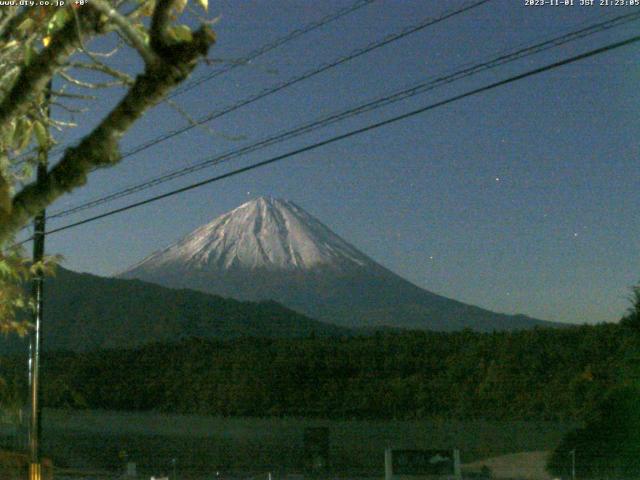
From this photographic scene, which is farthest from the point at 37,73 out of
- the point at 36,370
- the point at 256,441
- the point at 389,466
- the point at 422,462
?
the point at 256,441

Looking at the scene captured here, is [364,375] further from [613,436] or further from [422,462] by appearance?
[422,462]

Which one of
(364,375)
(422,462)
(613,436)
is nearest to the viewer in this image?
(422,462)

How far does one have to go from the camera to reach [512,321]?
134 metres

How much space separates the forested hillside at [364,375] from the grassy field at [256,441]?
5.30 feet

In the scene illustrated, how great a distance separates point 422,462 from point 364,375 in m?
24.9

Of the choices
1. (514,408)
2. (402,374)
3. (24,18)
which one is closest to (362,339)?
(402,374)

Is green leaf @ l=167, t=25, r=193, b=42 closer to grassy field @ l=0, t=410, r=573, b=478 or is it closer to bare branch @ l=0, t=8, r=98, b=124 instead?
bare branch @ l=0, t=8, r=98, b=124

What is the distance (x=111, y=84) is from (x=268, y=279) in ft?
498

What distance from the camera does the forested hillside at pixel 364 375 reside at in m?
33.7

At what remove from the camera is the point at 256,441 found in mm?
33875

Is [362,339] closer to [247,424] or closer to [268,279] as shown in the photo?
[247,424]

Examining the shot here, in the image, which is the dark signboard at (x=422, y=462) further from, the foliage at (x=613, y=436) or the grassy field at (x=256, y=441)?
the grassy field at (x=256, y=441)

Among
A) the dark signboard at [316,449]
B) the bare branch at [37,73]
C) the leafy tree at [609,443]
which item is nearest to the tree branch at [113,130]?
the bare branch at [37,73]

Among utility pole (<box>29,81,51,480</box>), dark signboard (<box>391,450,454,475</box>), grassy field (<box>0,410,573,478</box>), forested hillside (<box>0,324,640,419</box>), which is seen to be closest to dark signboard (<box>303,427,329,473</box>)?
grassy field (<box>0,410,573,478</box>)
